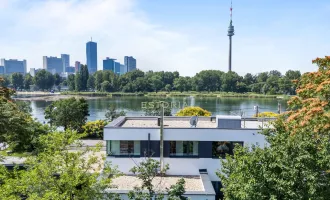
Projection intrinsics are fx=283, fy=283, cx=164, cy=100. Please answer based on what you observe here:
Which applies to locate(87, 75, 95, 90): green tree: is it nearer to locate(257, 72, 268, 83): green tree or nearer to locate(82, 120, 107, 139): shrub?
locate(257, 72, 268, 83): green tree

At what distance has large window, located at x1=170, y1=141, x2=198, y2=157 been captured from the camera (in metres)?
14.8

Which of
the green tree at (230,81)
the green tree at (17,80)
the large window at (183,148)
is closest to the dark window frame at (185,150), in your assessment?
the large window at (183,148)

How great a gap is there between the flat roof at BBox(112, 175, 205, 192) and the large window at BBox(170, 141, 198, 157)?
122cm

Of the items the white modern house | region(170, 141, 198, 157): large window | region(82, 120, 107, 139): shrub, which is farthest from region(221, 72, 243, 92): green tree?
region(170, 141, 198, 157): large window

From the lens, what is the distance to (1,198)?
23.9 feet

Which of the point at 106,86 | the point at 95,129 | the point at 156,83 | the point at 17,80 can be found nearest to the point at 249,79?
the point at 156,83

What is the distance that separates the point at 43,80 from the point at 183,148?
132 meters

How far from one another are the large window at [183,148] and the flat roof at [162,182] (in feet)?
4.00

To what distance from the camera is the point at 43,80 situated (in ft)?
436

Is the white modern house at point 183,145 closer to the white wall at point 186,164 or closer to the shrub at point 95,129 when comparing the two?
the white wall at point 186,164

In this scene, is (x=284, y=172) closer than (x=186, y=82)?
Yes

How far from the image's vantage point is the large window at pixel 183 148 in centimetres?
1484

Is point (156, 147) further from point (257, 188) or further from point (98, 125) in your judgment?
point (98, 125)

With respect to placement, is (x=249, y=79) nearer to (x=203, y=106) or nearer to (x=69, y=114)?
(x=203, y=106)
